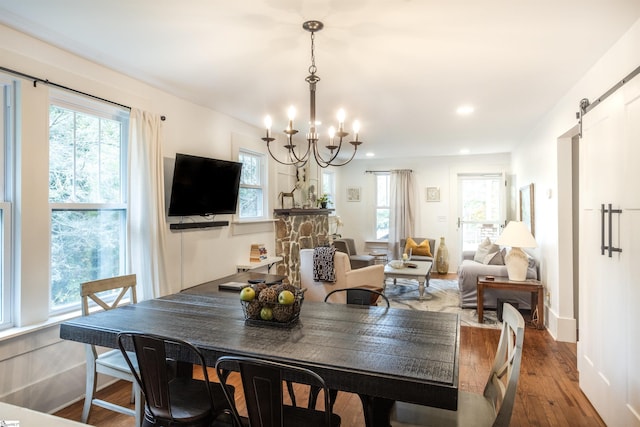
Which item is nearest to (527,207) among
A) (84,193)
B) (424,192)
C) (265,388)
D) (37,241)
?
(424,192)

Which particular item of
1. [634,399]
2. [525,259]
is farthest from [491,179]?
[634,399]

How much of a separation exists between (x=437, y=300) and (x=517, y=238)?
1.70 metres

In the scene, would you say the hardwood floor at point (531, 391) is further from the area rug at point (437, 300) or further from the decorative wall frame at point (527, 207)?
the decorative wall frame at point (527, 207)

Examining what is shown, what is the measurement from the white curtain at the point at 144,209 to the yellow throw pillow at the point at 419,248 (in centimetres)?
509

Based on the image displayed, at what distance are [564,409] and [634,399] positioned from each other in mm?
625

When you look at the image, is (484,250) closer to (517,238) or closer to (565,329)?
(517,238)

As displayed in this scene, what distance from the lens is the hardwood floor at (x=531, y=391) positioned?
2.35 meters

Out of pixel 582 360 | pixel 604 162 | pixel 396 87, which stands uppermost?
pixel 396 87

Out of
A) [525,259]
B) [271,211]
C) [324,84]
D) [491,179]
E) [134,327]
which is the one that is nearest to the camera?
[134,327]

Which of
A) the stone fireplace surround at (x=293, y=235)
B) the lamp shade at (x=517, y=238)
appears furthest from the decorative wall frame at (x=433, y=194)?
the lamp shade at (x=517, y=238)

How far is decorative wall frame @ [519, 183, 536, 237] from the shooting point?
192 inches

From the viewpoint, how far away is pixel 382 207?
827cm

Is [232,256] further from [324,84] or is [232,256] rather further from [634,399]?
[634,399]

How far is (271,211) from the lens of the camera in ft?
16.8
